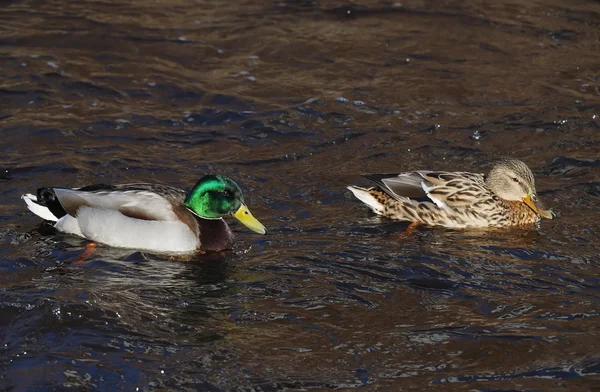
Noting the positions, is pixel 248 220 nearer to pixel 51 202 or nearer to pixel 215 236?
pixel 215 236

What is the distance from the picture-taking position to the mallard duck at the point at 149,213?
28.7 ft

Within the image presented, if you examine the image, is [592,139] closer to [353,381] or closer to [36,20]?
[353,381]

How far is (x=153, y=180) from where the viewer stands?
10344mm

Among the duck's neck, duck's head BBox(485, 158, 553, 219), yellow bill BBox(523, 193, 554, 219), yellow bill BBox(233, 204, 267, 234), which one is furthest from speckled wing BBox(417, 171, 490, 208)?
the duck's neck

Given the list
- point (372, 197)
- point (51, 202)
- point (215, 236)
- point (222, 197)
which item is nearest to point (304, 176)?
point (372, 197)

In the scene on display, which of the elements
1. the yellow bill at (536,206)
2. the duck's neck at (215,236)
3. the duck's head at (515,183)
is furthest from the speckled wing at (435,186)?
the duck's neck at (215,236)

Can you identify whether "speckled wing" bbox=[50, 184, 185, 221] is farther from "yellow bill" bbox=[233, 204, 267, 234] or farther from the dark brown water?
"yellow bill" bbox=[233, 204, 267, 234]

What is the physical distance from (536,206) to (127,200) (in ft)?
12.0

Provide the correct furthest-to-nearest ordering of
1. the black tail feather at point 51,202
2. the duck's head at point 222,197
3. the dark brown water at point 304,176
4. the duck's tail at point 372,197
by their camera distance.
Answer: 1. the duck's tail at point 372,197
2. the black tail feather at point 51,202
3. the duck's head at point 222,197
4. the dark brown water at point 304,176

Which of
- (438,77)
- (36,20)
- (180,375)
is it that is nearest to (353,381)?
(180,375)

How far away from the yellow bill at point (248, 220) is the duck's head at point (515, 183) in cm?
234

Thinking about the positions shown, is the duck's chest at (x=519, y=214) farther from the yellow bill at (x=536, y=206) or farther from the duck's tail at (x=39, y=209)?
the duck's tail at (x=39, y=209)

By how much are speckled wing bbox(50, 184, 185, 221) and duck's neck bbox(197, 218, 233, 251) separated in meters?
0.26

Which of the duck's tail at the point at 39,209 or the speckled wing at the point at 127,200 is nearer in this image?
the speckled wing at the point at 127,200
